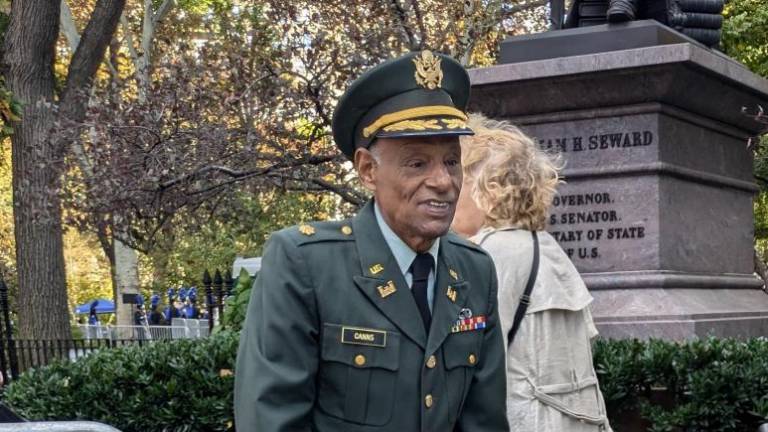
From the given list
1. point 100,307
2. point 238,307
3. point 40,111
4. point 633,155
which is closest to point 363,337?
point 633,155

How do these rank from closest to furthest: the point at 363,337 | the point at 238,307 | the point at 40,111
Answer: the point at 363,337 < the point at 238,307 < the point at 40,111

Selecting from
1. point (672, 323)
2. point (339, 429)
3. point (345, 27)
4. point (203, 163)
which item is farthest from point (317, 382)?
point (345, 27)

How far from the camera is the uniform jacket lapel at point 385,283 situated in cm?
288

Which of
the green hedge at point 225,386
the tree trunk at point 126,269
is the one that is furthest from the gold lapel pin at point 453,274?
the tree trunk at point 126,269

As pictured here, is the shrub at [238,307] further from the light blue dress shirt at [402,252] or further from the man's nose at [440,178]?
the man's nose at [440,178]

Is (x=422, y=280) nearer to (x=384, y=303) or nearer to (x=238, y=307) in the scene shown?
(x=384, y=303)

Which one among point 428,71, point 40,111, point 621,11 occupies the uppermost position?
point 40,111

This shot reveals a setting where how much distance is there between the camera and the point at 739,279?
788 centimetres

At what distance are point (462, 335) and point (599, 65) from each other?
13.9 feet

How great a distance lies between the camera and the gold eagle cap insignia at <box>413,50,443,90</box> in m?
3.03

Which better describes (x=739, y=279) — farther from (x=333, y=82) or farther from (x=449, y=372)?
(x=333, y=82)

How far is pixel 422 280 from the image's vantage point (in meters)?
3.00

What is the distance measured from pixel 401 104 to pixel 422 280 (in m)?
0.44

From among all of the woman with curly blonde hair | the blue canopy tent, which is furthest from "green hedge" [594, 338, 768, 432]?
the blue canopy tent
